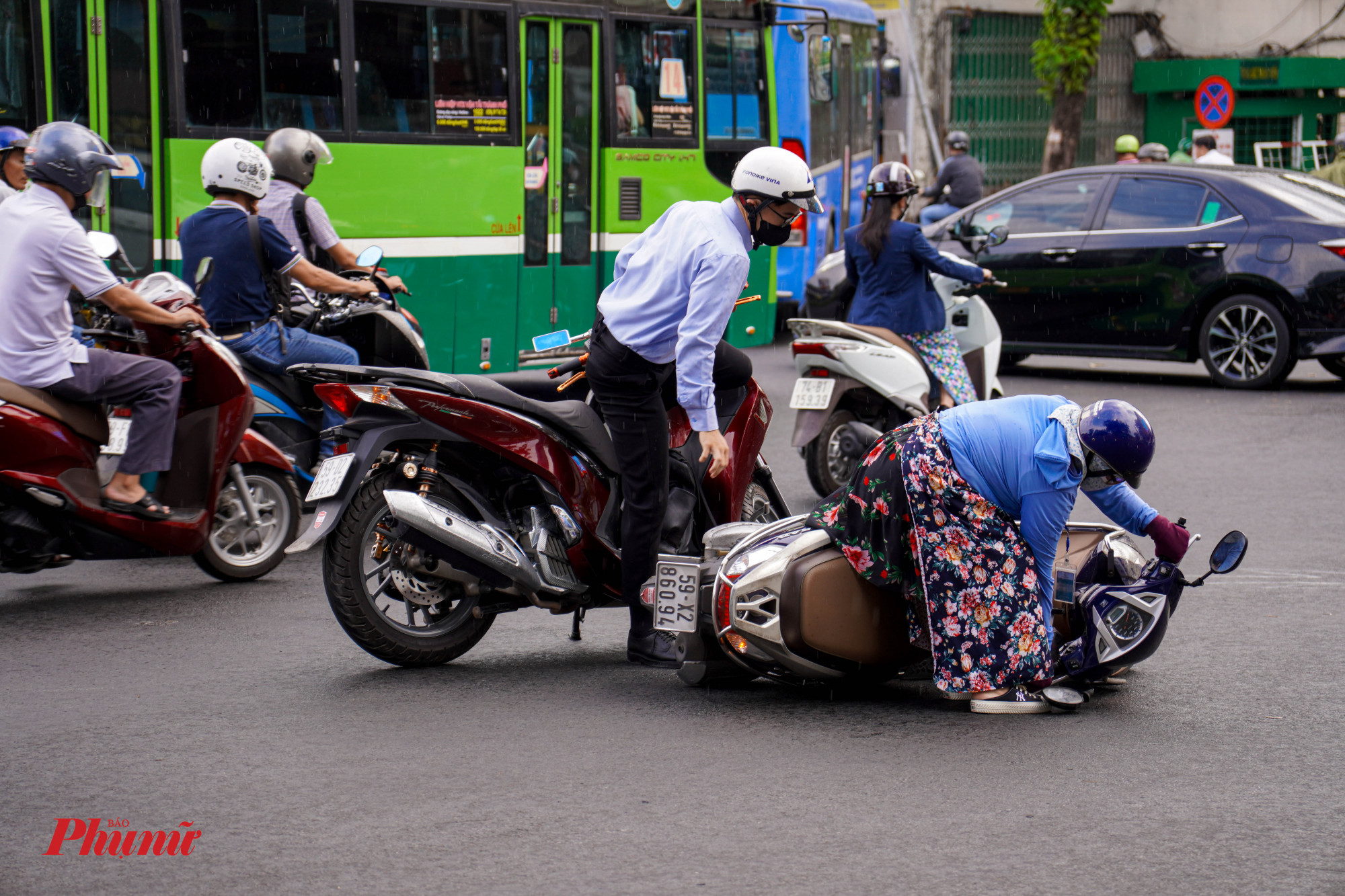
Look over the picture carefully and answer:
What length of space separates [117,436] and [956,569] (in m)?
3.40

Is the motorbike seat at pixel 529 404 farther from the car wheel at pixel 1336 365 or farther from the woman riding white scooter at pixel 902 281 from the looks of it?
the car wheel at pixel 1336 365

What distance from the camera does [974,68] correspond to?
2827 centimetres

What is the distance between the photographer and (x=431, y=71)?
452 inches

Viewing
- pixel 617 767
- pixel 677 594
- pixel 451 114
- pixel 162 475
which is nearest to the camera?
pixel 617 767

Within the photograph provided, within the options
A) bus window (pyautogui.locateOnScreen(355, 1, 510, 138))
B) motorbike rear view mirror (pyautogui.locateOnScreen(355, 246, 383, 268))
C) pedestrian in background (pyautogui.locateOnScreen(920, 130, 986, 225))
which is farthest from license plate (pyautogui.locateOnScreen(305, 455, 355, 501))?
pedestrian in background (pyautogui.locateOnScreen(920, 130, 986, 225))

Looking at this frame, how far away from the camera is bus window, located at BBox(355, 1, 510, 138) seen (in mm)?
11086

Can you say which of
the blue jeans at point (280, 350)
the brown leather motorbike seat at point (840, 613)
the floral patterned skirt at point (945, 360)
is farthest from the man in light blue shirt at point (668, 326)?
the floral patterned skirt at point (945, 360)

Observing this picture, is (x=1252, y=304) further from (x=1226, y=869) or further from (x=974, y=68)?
(x=974, y=68)

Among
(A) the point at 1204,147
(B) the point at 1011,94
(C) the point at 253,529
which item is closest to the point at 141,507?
(C) the point at 253,529

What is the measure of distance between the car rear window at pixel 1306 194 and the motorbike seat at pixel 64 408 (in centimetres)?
934

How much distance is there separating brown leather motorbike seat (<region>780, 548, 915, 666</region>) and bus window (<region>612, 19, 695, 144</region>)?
8.64 meters

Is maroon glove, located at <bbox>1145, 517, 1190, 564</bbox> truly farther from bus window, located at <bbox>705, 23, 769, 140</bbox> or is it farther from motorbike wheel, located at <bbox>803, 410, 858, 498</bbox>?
bus window, located at <bbox>705, 23, 769, 140</bbox>

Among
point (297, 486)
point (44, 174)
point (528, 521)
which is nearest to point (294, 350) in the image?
point (297, 486)

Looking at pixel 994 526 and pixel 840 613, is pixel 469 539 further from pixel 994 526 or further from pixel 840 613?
pixel 994 526
